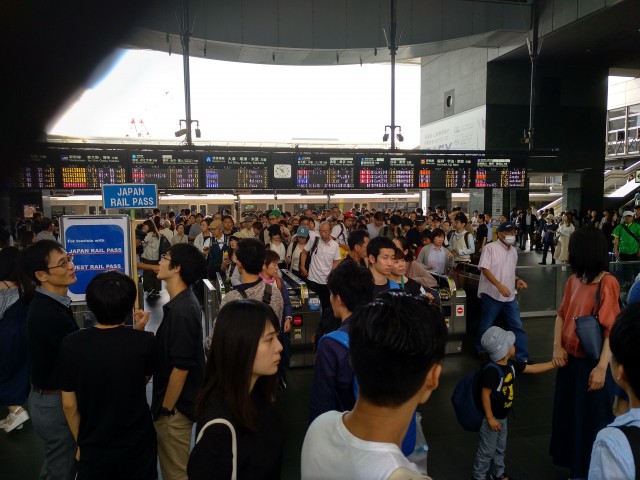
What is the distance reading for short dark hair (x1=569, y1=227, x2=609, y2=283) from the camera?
3.01 m

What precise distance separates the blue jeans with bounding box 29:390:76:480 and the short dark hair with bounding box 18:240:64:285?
70 centimetres

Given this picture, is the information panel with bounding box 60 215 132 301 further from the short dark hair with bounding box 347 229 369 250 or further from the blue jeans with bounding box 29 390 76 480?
the short dark hair with bounding box 347 229 369 250

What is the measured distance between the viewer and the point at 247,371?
1587mm

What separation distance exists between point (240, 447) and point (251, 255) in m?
2.04

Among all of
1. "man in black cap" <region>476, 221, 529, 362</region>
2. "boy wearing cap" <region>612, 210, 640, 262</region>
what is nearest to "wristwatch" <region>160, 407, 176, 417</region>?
"man in black cap" <region>476, 221, 529, 362</region>

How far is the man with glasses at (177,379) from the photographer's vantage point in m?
2.47

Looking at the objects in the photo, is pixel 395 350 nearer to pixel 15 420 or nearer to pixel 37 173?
pixel 15 420

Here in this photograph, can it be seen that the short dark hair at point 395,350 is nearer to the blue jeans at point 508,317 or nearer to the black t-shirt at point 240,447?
the black t-shirt at point 240,447

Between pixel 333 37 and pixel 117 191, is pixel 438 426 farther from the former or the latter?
pixel 333 37

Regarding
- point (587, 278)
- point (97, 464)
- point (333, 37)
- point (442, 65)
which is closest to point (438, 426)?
point (587, 278)

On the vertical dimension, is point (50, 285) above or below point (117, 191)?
below

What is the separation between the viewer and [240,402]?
5.01 feet

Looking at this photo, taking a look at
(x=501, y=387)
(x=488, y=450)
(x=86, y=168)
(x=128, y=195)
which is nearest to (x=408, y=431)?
(x=501, y=387)

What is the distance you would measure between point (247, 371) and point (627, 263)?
8329mm
